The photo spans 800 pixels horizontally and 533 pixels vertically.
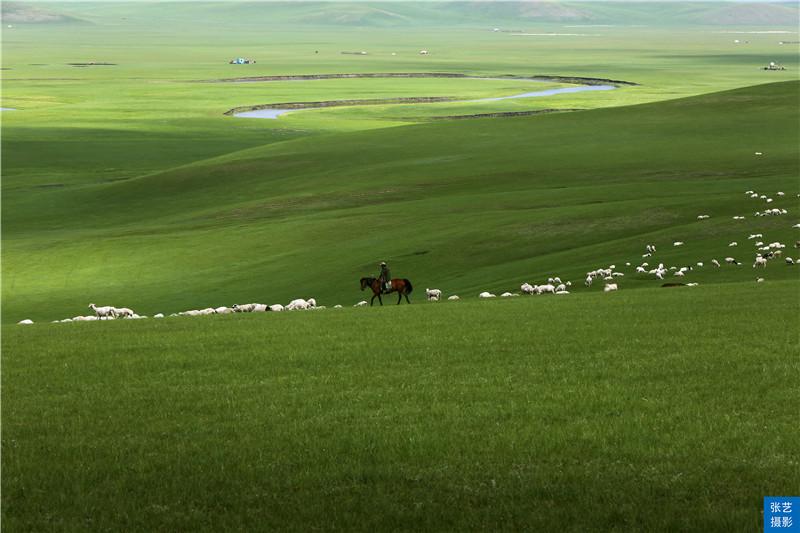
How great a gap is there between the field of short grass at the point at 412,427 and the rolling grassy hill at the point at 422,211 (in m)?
17.7

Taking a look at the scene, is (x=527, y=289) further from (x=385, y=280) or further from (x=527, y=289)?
(x=385, y=280)

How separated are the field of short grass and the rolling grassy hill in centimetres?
1767

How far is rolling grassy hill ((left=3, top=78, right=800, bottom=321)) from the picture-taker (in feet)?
151

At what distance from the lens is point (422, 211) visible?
6228 cm

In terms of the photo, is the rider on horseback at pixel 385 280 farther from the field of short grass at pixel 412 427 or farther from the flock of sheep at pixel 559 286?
the field of short grass at pixel 412 427

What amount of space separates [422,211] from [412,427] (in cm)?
4695

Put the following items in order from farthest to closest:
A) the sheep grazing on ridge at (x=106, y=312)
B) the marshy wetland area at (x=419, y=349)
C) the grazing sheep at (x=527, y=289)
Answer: the sheep grazing on ridge at (x=106, y=312)
the grazing sheep at (x=527, y=289)
the marshy wetland area at (x=419, y=349)

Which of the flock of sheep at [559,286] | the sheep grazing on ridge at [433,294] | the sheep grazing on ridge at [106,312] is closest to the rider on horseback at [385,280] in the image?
the flock of sheep at [559,286]

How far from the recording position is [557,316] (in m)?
27.5

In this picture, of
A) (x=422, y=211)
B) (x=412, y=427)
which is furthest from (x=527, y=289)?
(x=422, y=211)

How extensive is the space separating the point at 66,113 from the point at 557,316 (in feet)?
428

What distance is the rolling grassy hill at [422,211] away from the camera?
151ft

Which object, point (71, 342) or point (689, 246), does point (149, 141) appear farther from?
point (71, 342)

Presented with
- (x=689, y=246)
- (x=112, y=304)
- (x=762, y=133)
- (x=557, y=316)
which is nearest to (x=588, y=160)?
(x=762, y=133)
